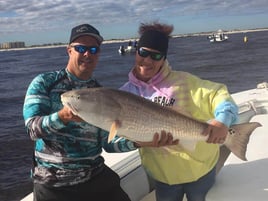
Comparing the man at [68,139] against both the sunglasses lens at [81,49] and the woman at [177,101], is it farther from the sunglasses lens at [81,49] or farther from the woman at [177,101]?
the woman at [177,101]

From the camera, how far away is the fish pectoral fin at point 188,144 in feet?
10.4

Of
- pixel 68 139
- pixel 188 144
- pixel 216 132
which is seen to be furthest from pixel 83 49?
pixel 216 132

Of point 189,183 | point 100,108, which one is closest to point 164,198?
point 189,183

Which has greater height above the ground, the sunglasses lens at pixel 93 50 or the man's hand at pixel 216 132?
the sunglasses lens at pixel 93 50

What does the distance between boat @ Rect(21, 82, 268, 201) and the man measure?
0.84 metres

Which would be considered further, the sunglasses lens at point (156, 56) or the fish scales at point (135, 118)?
the sunglasses lens at point (156, 56)

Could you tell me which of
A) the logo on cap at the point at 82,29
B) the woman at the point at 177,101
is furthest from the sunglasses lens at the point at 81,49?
the woman at the point at 177,101

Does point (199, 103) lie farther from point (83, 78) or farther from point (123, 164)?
point (123, 164)

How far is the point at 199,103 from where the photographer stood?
3.48m

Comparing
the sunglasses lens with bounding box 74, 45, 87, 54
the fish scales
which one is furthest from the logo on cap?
the fish scales

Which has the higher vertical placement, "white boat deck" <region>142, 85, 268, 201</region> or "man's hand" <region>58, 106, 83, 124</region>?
"man's hand" <region>58, 106, 83, 124</region>

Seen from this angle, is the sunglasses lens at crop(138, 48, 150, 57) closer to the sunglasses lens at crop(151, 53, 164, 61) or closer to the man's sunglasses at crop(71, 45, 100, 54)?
the sunglasses lens at crop(151, 53, 164, 61)

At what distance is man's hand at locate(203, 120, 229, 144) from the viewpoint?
3169mm

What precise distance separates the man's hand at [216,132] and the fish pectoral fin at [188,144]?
0.12 metres
